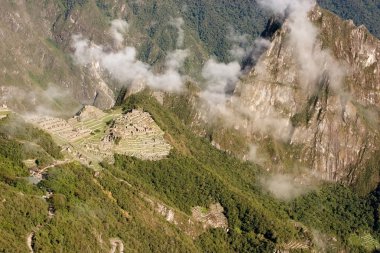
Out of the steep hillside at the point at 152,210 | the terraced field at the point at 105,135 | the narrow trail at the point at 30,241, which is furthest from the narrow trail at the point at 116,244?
the terraced field at the point at 105,135

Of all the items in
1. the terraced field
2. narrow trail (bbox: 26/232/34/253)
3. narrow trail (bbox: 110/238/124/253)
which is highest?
narrow trail (bbox: 26/232/34/253)

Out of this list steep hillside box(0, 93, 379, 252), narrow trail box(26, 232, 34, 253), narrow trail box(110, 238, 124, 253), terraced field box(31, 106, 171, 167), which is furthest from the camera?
terraced field box(31, 106, 171, 167)

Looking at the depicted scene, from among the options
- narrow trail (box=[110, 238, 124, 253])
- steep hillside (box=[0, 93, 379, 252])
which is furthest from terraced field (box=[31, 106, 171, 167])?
narrow trail (box=[110, 238, 124, 253])

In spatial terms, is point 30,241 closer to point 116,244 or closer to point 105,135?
point 116,244

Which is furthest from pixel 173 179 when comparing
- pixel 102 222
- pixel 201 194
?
pixel 102 222

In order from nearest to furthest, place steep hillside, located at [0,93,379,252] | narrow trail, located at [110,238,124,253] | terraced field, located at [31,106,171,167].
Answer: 1. steep hillside, located at [0,93,379,252]
2. narrow trail, located at [110,238,124,253]
3. terraced field, located at [31,106,171,167]

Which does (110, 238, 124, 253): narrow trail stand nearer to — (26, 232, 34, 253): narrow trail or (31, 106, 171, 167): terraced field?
(26, 232, 34, 253): narrow trail

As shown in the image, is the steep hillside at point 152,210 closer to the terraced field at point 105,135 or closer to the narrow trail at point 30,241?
the narrow trail at point 30,241

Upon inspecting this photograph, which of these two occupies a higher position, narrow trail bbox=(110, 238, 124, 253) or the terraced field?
narrow trail bbox=(110, 238, 124, 253)
